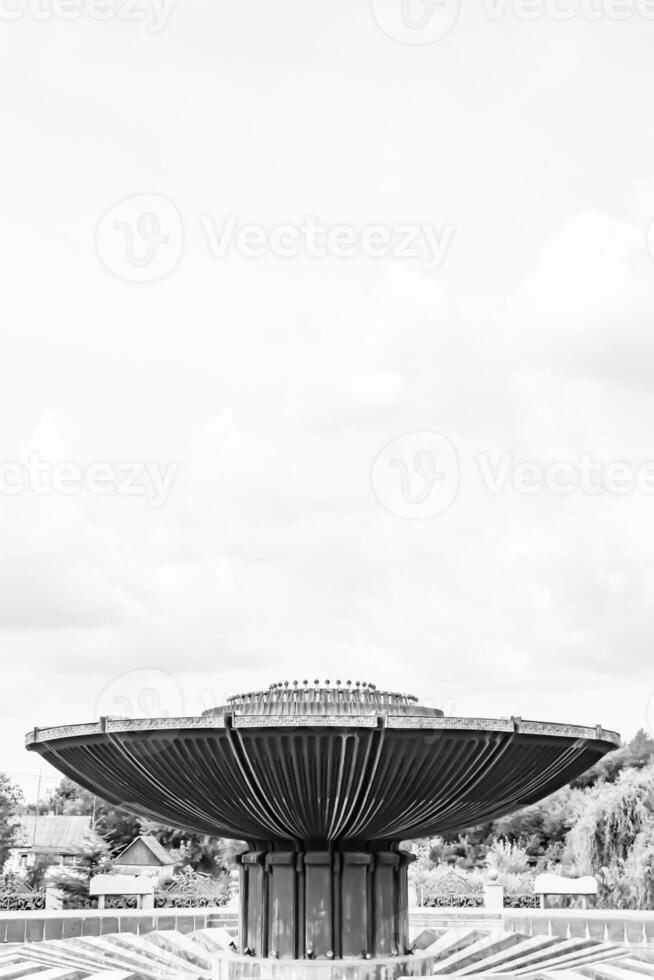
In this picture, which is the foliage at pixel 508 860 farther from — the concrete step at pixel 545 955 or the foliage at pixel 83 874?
the concrete step at pixel 545 955

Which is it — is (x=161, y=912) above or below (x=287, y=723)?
below

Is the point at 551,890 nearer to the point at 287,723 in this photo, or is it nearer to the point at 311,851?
the point at 311,851

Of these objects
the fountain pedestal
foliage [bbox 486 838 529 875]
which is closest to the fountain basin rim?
the fountain pedestal

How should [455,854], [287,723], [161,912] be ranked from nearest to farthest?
1. [287,723]
2. [161,912]
3. [455,854]

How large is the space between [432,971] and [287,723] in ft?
16.0

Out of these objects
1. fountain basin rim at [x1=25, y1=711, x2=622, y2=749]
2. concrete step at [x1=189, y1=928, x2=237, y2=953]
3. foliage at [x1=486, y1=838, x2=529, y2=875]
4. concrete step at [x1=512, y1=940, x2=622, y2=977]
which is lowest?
foliage at [x1=486, y1=838, x2=529, y2=875]

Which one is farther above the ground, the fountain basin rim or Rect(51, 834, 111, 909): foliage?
the fountain basin rim

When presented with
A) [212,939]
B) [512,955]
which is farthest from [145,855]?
[512,955]

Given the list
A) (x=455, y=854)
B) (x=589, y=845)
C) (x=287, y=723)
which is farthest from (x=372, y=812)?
(x=455, y=854)

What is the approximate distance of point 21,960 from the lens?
13.4 metres

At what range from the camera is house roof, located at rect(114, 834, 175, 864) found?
162 feet

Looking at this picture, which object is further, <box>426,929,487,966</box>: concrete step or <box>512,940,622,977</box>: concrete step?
<box>426,929,487,966</box>: concrete step

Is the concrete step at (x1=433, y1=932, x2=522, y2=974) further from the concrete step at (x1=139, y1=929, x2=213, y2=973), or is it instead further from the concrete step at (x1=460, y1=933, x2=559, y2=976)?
the concrete step at (x1=139, y1=929, x2=213, y2=973)

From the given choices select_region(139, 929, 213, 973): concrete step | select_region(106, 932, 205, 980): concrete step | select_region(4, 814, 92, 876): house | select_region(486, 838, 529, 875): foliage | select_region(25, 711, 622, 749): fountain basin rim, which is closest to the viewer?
select_region(25, 711, 622, 749): fountain basin rim
